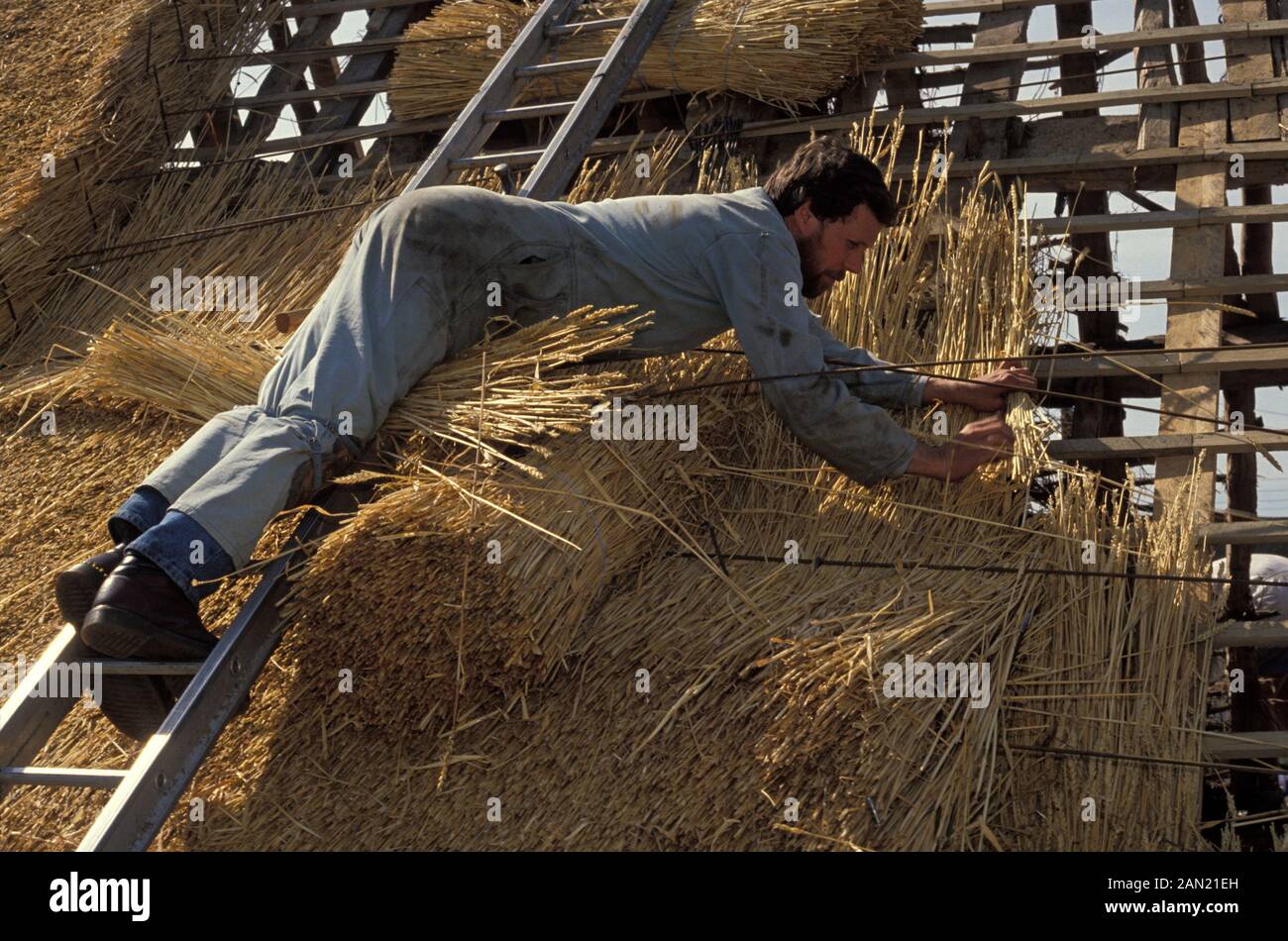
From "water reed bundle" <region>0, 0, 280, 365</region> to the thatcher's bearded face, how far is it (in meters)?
2.02

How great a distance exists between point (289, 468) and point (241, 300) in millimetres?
1280

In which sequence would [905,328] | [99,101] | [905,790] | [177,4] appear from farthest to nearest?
[177,4] → [99,101] → [905,328] → [905,790]

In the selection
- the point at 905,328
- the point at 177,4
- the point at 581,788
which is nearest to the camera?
the point at 581,788

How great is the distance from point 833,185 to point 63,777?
5.92ft

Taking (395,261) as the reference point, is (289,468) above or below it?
below

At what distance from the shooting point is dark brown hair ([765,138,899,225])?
3061 millimetres

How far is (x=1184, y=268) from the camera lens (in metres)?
3.65

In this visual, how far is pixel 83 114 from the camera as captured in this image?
4406 millimetres

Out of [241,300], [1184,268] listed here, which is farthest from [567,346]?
[1184,268]

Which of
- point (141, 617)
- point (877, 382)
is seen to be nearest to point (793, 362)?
point (877, 382)

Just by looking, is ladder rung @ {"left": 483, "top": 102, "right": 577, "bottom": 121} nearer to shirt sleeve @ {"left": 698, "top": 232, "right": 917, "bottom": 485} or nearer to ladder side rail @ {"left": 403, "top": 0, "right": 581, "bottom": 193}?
ladder side rail @ {"left": 403, "top": 0, "right": 581, "bottom": 193}

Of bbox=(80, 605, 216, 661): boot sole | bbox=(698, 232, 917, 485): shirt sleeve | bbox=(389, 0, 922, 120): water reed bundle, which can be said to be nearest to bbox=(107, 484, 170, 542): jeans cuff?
bbox=(80, 605, 216, 661): boot sole

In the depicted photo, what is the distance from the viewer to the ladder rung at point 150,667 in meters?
2.71
